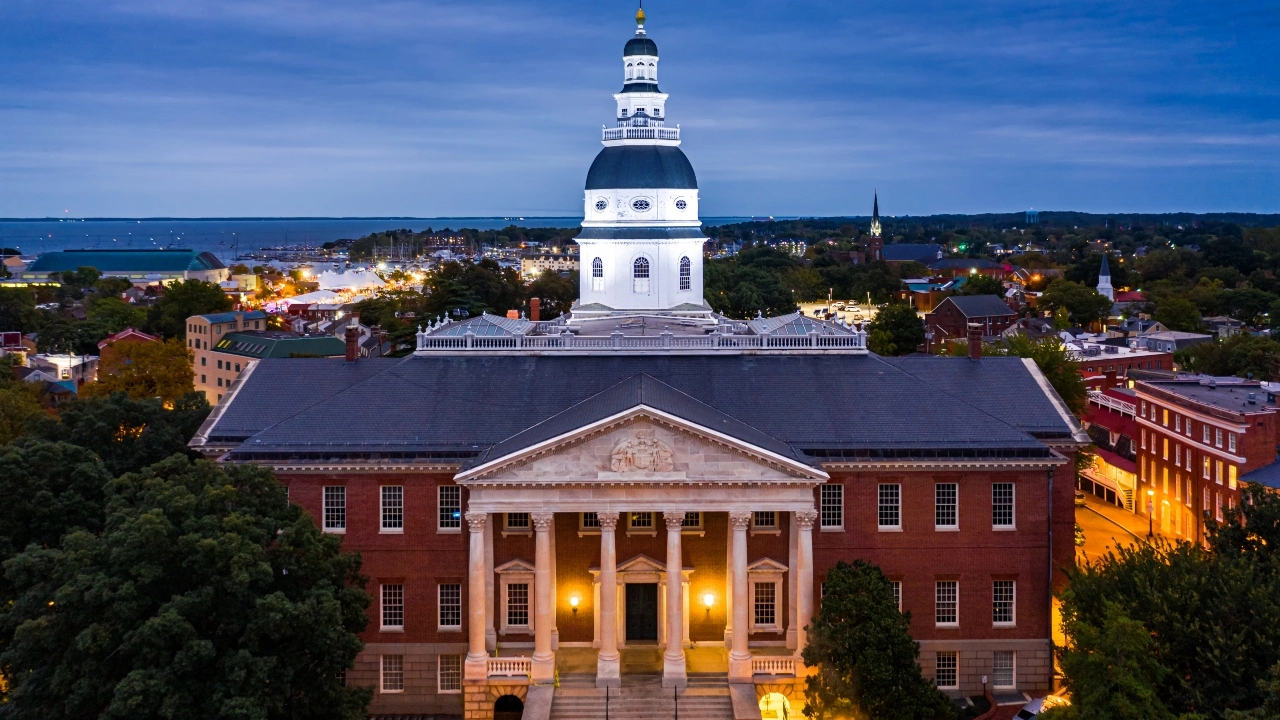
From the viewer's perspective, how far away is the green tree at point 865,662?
41.2 m

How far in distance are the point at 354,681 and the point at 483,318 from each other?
22.0 meters

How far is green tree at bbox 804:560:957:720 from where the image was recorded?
135 feet

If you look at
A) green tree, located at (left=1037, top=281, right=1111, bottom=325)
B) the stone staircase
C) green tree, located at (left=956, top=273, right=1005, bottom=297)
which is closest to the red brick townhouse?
the stone staircase

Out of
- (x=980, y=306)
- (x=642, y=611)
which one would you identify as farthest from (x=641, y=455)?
(x=980, y=306)

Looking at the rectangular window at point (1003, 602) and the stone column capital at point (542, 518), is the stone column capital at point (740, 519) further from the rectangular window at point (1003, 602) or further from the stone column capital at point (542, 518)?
the rectangular window at point (1003, 602)

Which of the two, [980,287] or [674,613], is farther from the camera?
[980,287]

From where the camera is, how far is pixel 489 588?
1881 inches

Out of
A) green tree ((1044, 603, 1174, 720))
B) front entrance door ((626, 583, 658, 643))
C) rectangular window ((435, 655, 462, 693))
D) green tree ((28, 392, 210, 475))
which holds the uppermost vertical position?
green tree ((28, 392, 210, 475))

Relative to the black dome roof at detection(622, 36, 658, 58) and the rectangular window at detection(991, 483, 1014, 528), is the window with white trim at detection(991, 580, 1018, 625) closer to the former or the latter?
the rectangular window at detection(991, 483, 1014, 528)

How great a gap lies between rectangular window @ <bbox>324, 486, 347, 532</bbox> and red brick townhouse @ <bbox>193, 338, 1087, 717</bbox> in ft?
0.17

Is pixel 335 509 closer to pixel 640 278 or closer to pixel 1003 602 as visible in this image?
pixel 1003 602

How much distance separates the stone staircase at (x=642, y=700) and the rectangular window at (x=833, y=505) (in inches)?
266

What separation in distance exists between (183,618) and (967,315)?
132718 millimetres

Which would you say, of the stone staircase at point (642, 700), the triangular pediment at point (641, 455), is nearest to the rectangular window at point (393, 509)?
the triangular pediment at point (641, 455)
